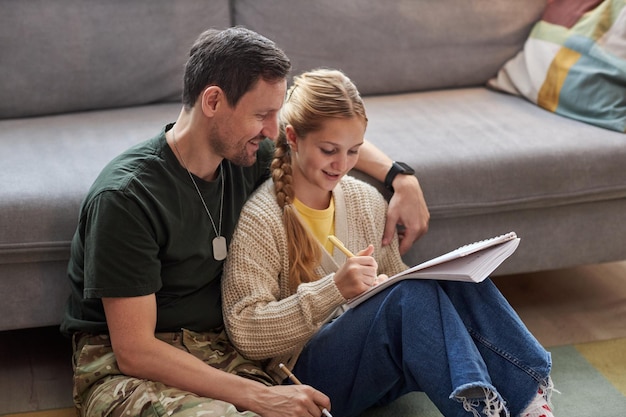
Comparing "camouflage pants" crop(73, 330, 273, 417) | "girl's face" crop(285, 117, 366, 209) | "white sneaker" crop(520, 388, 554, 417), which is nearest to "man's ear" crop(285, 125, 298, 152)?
"girl's face" crop(285, 117, 366, 209)

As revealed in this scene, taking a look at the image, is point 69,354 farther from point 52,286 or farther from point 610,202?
point 610,202

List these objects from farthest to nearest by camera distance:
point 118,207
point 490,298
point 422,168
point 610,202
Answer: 1. point 610,202
2. point 422,168
3. point 490,298
4. point 118,207

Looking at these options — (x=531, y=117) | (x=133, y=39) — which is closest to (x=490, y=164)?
(x=531, y=117)

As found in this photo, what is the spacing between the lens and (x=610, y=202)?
2262mm

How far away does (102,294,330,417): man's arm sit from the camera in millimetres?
1577

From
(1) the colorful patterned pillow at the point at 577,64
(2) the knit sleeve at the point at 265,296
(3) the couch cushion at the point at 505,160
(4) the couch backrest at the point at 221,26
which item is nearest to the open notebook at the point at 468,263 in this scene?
(2) the knit sleeve at the point at 265,296

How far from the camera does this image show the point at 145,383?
1.61 meters

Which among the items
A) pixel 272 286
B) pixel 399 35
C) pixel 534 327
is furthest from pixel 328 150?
pixel 399 35

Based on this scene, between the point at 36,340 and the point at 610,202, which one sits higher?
the point at 610,202

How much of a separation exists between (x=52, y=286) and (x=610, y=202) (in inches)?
54.1

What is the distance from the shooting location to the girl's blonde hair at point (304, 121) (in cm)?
171

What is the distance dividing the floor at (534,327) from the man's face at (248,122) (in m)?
0.75

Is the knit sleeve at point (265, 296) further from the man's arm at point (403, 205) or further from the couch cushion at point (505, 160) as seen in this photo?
the couch cushion at point (505, 160)

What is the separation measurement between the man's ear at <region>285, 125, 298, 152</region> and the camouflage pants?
1.30 feet
